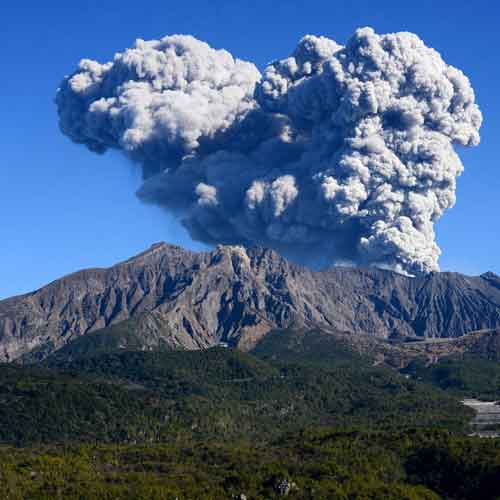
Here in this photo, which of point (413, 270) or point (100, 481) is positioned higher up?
point (413, 270)

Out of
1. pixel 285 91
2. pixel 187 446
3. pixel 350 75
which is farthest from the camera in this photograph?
pixel 285 91

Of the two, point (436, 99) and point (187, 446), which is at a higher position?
point (436, 99)

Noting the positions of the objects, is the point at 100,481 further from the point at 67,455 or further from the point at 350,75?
the point at 350,75

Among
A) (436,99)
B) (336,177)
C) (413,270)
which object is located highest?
(436,99)

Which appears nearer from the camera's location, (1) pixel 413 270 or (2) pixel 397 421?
Result: (1) pixel 413 270

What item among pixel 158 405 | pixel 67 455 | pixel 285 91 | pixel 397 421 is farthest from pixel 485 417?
pixel 67 455

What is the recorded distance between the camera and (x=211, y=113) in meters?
178

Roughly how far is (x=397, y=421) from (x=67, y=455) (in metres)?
75.2

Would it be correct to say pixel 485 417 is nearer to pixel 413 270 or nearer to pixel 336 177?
pixel 413 270

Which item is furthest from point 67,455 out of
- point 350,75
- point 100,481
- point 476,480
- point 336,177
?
point 350,75

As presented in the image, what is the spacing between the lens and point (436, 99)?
534 ft

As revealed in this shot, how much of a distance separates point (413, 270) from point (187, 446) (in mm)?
46486

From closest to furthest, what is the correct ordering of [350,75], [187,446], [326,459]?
[326,459], [187,446], [350,75]

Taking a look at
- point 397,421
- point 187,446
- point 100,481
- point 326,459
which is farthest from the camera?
point 397,421
